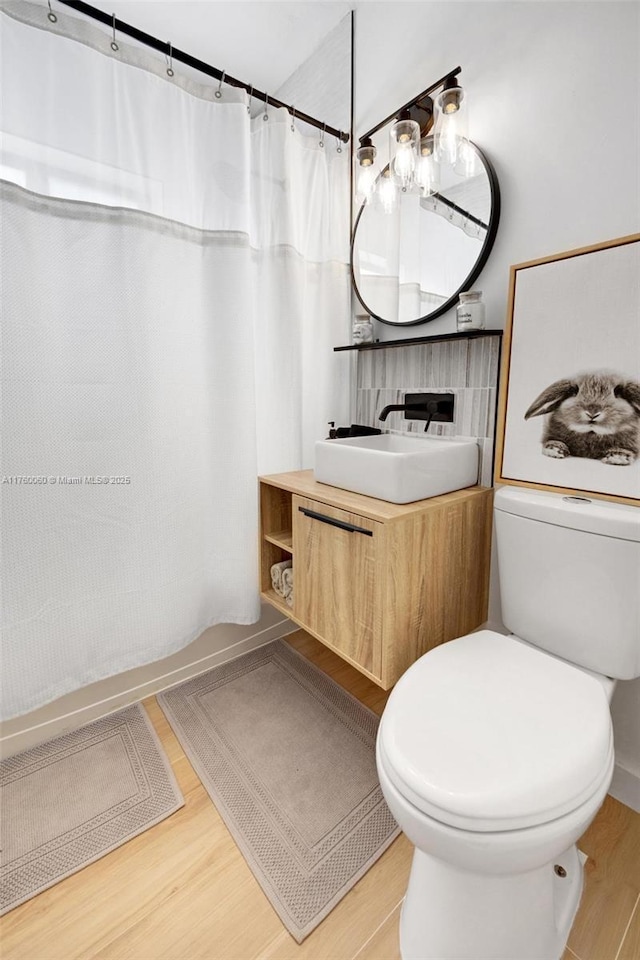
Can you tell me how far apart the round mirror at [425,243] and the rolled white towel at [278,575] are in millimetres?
1022

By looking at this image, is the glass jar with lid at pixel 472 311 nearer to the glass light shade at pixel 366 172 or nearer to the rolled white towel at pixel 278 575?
the glass light shade at pixel 366 172

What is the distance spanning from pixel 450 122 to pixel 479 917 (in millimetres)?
1978

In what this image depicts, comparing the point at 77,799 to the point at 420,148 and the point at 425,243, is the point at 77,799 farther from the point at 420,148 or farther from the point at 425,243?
the point at 420,148

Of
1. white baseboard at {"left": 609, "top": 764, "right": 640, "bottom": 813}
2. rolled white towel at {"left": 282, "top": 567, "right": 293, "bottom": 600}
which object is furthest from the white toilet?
rolled white towel at {"left": 282, "top": 567, "right": 293, "bottom": 600}

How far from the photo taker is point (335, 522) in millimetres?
1305

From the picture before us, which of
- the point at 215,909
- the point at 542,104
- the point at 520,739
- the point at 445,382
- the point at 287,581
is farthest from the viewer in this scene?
the point at 287,581

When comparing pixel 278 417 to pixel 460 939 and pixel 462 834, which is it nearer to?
pixel 462 834

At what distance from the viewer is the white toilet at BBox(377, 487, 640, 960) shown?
0.74 m

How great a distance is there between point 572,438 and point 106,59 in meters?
1.69

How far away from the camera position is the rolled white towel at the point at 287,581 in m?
1.66

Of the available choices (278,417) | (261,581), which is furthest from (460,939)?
(278,417)

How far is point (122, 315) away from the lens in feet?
4.48

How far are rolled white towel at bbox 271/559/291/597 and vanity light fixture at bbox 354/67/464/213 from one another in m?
1.40

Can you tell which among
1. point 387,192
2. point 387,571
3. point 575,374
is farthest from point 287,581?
point 387,192
